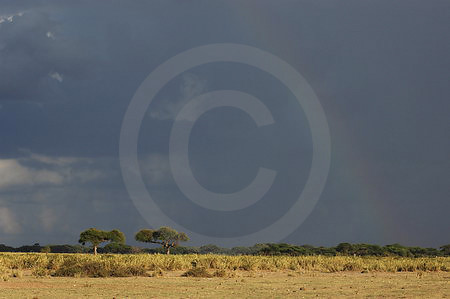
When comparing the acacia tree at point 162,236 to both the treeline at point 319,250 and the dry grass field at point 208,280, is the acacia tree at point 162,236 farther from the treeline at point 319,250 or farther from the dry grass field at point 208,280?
the dry grass field at point 208,280

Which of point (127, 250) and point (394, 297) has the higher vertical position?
point (127, 250)

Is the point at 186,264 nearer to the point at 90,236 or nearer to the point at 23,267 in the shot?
the point at 23,267

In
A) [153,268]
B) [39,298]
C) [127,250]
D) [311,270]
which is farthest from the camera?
[127,250]

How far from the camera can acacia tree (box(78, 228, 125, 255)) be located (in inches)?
4973

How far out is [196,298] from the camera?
3027 centimetres

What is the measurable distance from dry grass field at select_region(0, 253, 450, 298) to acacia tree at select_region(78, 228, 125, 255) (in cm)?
6845

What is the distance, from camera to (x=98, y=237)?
12656cm

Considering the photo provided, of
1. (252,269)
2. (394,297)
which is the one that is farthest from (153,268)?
(394,297)

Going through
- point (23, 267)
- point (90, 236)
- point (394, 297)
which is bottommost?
point (394, 297)

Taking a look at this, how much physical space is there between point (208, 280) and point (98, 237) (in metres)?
86.9

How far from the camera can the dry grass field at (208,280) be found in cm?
3325

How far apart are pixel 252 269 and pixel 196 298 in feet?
87.6

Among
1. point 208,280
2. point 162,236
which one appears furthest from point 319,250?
point 208,280

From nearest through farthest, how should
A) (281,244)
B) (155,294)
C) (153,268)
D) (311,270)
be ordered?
(155,294) < (153,268) < (311,270) < (281,244)
